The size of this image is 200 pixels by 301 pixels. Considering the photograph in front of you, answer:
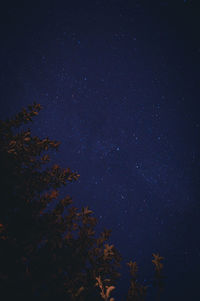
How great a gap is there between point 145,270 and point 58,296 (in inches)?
1987

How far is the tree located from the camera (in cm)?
205

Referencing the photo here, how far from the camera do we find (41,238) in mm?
2324

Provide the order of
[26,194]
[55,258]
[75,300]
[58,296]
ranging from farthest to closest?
[26,194], [55,258], [58,296], [75,300]

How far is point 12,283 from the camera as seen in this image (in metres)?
1.94

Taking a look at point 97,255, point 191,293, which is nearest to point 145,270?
point 191,293

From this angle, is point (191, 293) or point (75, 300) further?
point (191, 293)

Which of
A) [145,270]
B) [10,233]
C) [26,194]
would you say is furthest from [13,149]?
[145,270]

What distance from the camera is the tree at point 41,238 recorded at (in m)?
2.05

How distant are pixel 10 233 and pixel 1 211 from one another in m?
0.34

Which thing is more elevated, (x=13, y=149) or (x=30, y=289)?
(x=13, y=149)

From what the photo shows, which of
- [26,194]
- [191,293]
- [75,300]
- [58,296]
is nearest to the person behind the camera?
[75,300]

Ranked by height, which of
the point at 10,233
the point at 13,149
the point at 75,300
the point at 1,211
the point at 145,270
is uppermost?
the point at 13,149

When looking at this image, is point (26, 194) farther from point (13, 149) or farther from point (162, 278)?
point (162, 278)

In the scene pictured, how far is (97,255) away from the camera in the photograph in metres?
2.40
